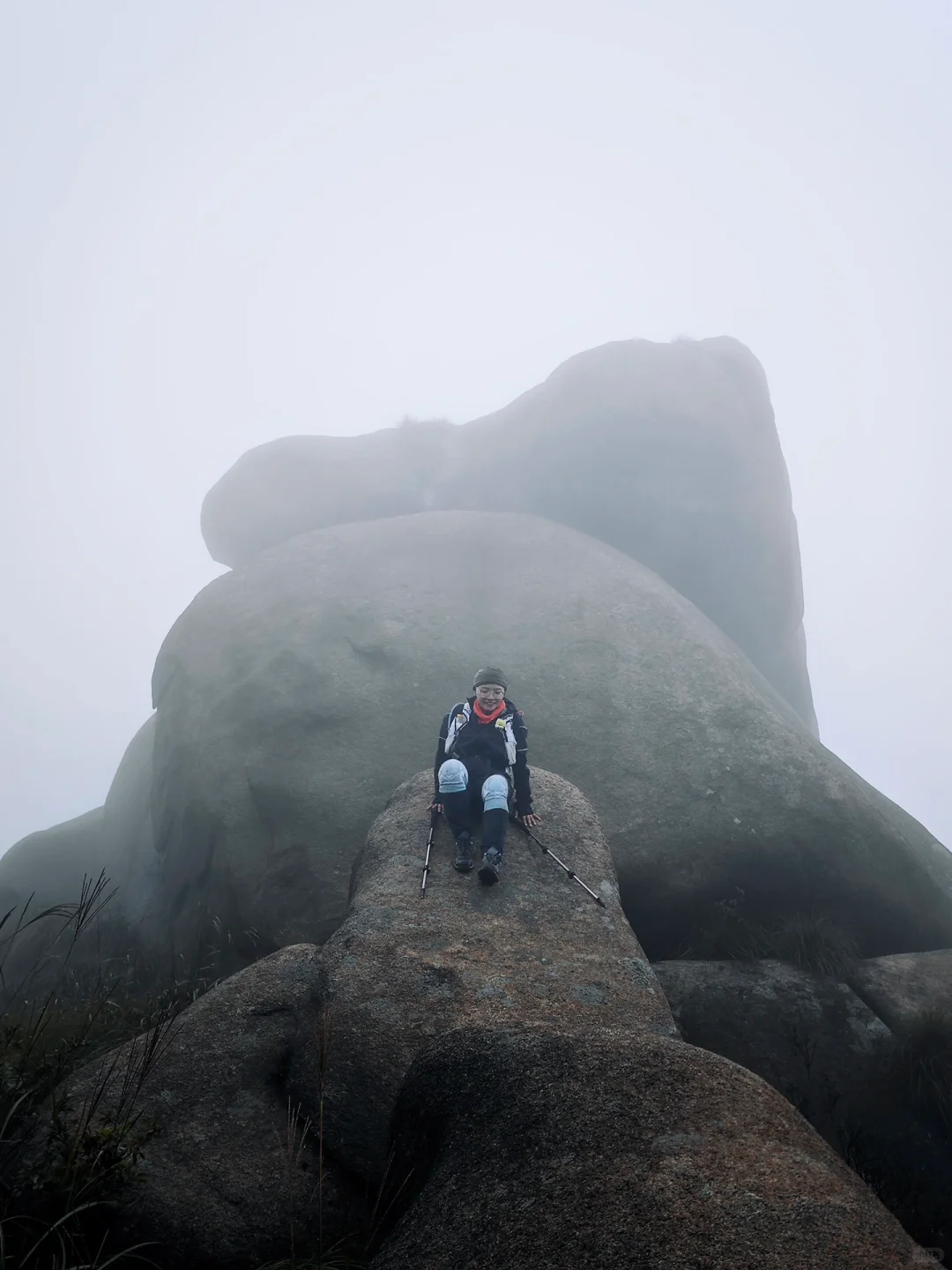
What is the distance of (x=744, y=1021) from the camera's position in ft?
29.1

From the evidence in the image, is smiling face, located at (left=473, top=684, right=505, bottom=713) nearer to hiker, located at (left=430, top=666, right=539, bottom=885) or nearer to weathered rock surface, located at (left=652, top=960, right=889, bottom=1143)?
hiker, located at (left=430, top=666, right=539, bottom=885)

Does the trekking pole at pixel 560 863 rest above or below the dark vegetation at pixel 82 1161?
below

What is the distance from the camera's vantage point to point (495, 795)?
26.7 feet

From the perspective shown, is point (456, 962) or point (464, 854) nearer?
point (456, 962)

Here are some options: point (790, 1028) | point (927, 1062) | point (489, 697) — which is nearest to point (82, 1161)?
point (489, 697)

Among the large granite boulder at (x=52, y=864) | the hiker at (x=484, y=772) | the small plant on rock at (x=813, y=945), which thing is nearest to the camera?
the hiker at (x=484, y=772)

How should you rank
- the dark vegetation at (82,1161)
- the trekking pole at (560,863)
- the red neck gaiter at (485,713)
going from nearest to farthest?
1. the dark vegetation at (82,1161)
2. the trekking pole at (560,863)
3. the red neck gaiter at (485,713)

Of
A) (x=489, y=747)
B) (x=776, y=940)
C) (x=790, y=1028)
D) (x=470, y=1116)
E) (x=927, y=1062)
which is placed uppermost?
(x=489, y=747)

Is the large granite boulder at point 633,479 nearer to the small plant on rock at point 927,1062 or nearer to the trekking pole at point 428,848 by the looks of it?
the small plant on rock at point 927,1062

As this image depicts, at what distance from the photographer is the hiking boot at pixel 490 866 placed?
24.2ft

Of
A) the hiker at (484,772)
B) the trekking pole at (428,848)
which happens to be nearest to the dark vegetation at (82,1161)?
the trekking pole at (428,848)

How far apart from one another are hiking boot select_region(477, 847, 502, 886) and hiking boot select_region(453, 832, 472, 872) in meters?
0.15

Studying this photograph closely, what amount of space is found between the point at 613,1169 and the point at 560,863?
4550 mm

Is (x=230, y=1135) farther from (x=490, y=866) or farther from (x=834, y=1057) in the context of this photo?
(x=834, y=1057)
